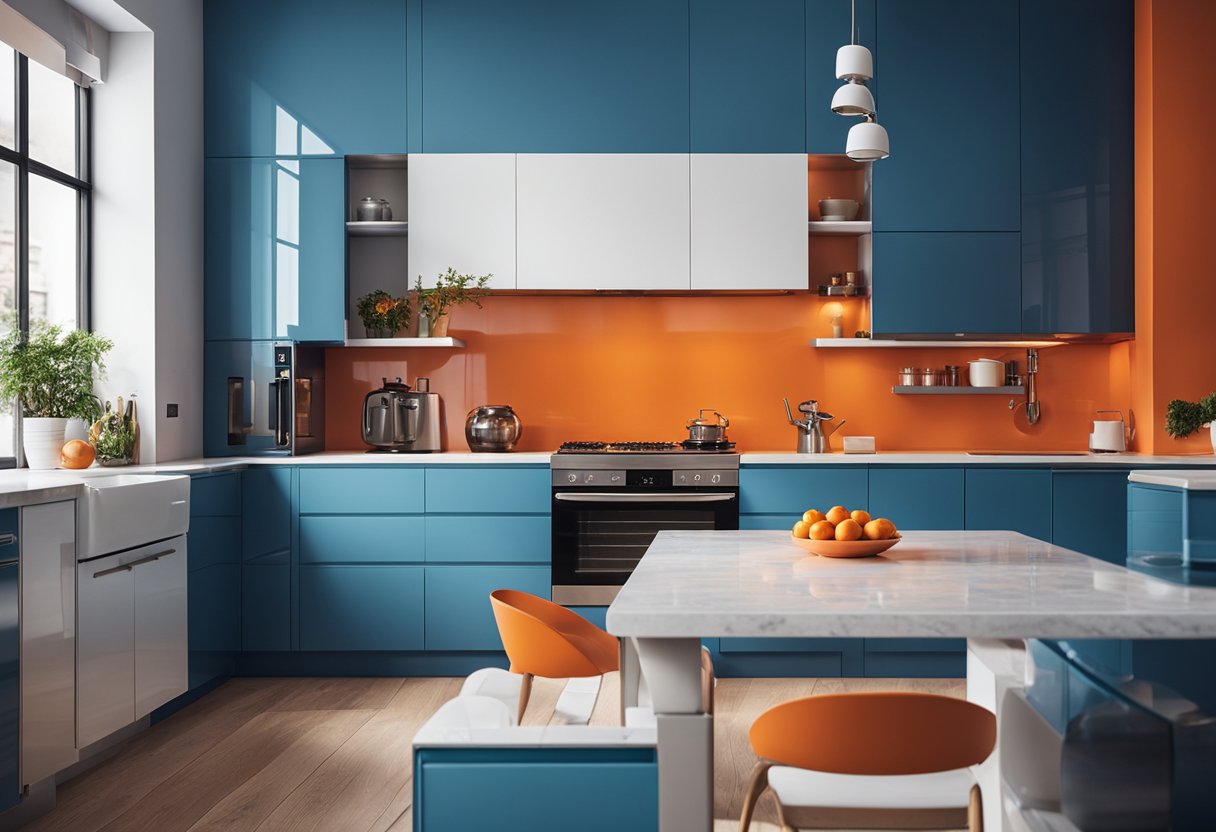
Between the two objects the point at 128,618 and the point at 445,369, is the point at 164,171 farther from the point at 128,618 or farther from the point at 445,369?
the point at 128,618

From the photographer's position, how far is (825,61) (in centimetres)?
457

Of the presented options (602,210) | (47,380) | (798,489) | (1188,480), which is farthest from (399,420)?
(1188,480)

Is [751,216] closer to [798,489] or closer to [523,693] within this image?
[798,489]

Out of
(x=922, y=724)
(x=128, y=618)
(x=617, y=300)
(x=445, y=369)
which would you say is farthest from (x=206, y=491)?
(x=922, y=724)

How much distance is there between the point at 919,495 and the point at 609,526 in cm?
133

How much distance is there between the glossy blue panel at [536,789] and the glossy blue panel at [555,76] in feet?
11.4

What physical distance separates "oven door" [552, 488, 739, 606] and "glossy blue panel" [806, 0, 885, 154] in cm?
167

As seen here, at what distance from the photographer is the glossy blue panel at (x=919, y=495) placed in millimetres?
4277

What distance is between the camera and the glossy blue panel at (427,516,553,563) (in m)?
4.29

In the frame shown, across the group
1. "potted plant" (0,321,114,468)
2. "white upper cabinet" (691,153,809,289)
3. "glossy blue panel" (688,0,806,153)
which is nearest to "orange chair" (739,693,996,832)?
"white upper cabinet" (691,153,809,289)

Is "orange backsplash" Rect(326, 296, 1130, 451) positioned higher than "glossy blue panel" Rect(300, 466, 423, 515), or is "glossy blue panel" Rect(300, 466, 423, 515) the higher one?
"orange backsplash" Rect(326, 296, 1130, 451)

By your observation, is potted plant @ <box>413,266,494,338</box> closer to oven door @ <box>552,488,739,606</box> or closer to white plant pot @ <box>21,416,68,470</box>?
oven door @ <box>552,488,739,606</box>

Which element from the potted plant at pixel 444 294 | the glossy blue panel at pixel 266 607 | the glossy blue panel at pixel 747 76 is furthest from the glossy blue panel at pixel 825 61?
the glossy blue panel at pixel 266 607

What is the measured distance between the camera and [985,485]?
428cm
